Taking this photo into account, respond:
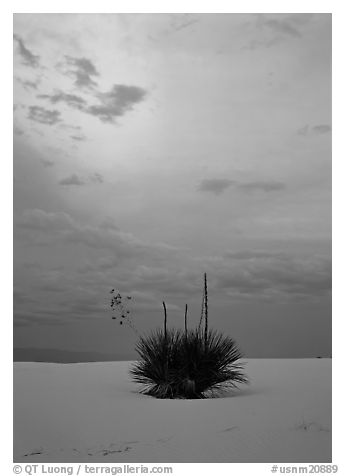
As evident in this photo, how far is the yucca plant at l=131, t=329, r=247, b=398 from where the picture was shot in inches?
380

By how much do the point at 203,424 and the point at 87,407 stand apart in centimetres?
197

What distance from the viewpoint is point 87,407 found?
8305 mm

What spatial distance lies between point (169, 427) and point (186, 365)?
2.59m

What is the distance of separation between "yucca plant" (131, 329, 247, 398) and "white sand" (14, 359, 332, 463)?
36cm

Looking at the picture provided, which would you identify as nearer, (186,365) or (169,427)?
(169,427)

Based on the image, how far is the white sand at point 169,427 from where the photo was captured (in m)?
6.29

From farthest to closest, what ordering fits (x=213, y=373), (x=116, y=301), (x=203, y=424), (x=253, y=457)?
(x=116, y=301) → (x=213, y=373) → (x=203, y=424) → (x=253, y=457)

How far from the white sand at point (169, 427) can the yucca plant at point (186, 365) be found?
0.36m

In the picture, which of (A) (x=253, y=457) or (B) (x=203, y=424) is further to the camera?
(B) (x=203, y=424)

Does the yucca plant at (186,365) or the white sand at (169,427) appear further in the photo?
the yucca plant at (186,365)

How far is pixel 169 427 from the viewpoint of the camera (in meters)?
7.04
